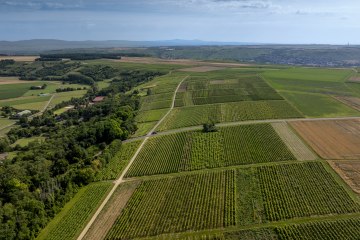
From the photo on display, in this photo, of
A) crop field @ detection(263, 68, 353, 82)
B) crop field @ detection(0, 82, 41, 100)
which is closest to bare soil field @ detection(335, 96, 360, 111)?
crop field @ detection(263, 68, 353, 82)

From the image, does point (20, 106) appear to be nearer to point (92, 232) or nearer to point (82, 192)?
point (82, 192)

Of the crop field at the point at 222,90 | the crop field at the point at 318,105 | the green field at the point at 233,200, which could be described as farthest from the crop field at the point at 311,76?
the green field at the point at 233,200

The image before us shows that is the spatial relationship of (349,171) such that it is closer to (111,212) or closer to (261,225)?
(261,225)

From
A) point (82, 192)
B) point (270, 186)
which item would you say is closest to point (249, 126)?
point (270, 186)

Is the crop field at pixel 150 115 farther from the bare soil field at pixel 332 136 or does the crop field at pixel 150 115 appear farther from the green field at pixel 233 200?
the green field at pixel 233 200

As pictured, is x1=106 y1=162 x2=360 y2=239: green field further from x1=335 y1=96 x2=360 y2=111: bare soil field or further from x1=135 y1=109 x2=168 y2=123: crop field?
x1=335 y1=96 x2=360 y2=111: bare soil field

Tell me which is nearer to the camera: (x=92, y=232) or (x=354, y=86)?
(x=92, y=232)

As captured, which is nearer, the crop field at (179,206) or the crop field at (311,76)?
the crop field at (179,206)
